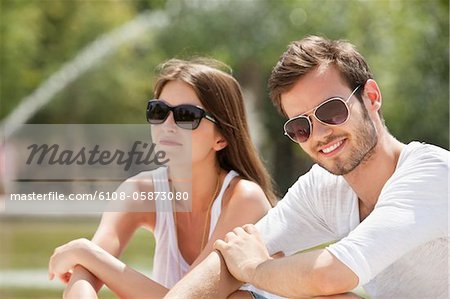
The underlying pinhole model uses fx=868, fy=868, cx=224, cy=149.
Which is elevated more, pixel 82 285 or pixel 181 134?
pixel 181 134

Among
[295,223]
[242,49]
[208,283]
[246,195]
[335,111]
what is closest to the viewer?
[335,111]

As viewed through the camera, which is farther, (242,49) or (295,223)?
(242,49)

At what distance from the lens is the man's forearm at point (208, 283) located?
283 cm

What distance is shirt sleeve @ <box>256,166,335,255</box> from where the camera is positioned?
9.90ft

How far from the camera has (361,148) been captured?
107 inches

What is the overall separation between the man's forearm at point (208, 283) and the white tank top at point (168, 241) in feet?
2.19

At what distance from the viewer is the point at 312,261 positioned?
101 inches

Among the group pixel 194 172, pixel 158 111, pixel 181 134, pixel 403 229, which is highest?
pixel 158 111

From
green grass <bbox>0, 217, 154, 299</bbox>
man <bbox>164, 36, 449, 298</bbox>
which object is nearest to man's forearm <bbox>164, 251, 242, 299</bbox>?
man <bbox>164, 36, 449, 298</bbox>

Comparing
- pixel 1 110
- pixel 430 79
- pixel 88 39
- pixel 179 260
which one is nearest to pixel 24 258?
pixel 179 260

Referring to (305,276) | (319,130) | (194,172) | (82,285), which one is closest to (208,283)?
(305,276)

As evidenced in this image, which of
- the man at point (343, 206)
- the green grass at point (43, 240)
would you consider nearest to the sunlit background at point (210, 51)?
the green grass at point (43, 240)

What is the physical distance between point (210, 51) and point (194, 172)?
18829mm

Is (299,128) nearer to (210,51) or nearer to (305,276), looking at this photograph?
(305,276)
